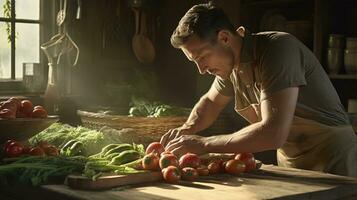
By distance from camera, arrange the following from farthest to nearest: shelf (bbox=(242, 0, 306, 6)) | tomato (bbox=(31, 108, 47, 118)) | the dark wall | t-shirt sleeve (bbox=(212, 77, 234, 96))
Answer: the dark wall < shelf (bbox=(242, 0, 306, 6)) < t-shirt sleeve (bbox=(212, 77, 234, 96)) < tomato (bbox=(31, 108, 47, 118))

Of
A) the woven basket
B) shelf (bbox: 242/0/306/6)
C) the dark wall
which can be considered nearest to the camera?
the woven basket

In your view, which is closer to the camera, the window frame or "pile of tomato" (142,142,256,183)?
"pile of tomato" (142,142,256,183)

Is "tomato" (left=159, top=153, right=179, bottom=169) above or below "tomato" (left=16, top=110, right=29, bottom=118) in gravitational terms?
below

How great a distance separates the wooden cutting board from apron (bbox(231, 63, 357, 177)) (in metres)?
0.81

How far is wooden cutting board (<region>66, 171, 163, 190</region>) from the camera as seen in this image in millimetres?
2168

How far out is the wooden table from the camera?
81.2 inches

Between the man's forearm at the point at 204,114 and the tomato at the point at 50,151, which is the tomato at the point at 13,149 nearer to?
the tomato at the point at 50,151

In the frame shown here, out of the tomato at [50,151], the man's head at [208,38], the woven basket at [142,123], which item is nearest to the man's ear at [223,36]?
the man's head at [208,38]

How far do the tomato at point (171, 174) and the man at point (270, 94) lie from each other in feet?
0.93

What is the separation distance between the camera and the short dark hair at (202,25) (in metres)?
2.62

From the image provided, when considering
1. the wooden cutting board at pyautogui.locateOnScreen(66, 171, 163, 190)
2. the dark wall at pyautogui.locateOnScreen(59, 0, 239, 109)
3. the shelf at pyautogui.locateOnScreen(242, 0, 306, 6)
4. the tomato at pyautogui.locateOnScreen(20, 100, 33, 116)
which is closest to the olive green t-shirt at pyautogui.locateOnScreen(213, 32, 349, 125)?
the wooden cutting board at pyautogui.locateOnScreen(66, 171, 163, 190)

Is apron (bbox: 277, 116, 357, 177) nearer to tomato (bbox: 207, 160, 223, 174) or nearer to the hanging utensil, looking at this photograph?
tomato (bbox: 207, 160, 223, 174)

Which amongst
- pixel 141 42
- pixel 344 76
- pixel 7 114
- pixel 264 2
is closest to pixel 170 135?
pixel 7 114

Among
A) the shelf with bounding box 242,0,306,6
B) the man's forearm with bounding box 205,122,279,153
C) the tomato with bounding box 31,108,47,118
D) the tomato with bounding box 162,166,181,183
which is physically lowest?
the tomato with bounding box 162,166,181,183
